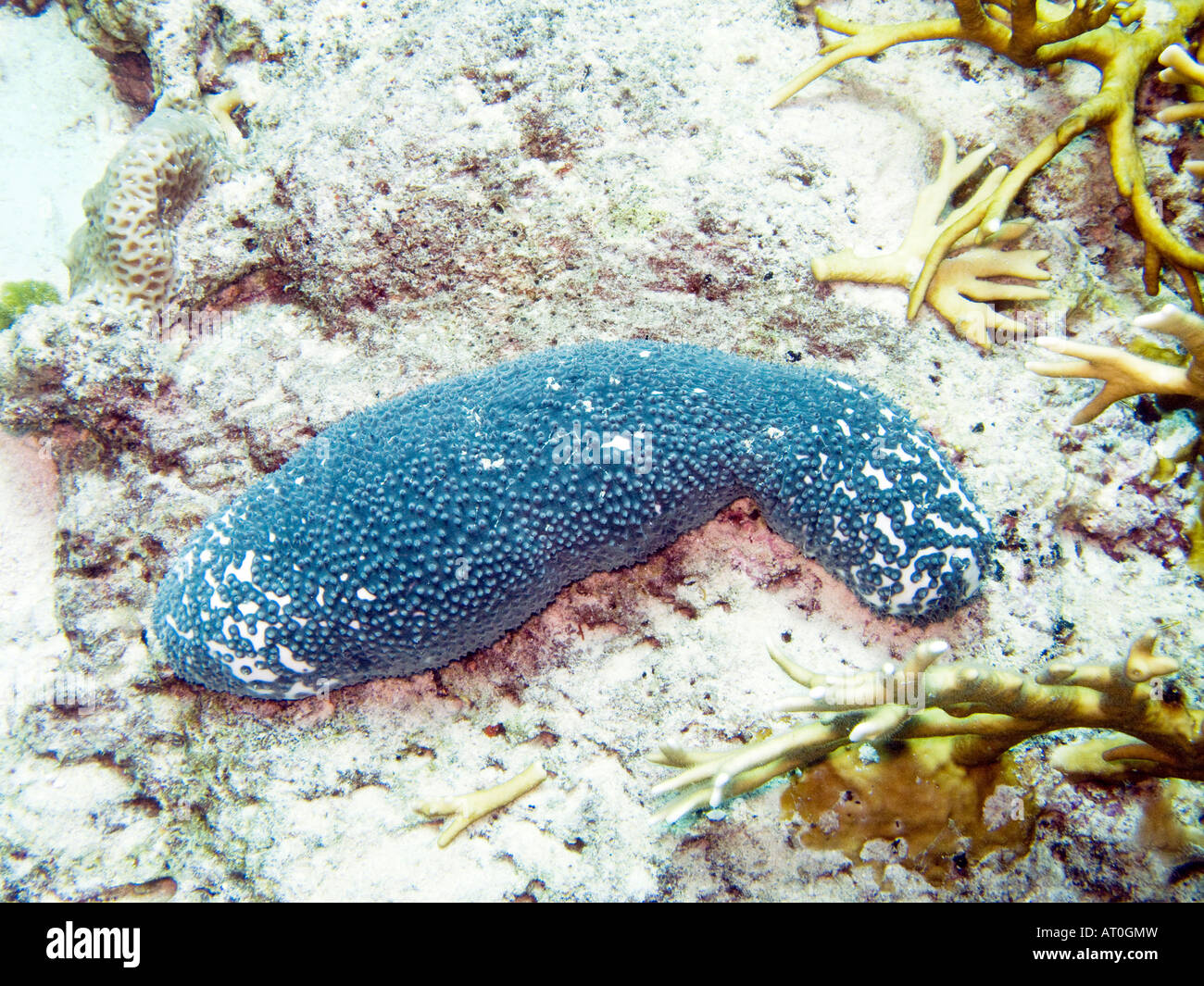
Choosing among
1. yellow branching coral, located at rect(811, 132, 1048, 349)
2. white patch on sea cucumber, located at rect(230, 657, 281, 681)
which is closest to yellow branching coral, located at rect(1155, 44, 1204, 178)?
yellow branching coral, located at rect(811, 132, 1048, 349)

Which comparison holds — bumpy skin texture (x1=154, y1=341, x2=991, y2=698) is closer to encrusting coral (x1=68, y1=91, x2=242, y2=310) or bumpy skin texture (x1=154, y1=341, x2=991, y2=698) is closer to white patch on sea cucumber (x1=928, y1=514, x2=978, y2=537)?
white patch on sea cucumber (x1=928, y1=514, x2=978, y2=537)

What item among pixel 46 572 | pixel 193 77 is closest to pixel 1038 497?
pixel 46 572

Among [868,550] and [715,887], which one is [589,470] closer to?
[868,550]

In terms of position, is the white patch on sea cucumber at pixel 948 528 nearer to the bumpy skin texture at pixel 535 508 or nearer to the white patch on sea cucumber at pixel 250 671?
the bumpy skin texture at pixel 535 508

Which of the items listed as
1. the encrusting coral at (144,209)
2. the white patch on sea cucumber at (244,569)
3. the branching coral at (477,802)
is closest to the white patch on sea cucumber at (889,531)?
the branching coral at (477,802)

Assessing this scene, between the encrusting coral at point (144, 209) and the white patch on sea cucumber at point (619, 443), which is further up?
the encrusting coral at point (144, 209)

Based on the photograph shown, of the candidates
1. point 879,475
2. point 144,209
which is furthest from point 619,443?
point 144,209
